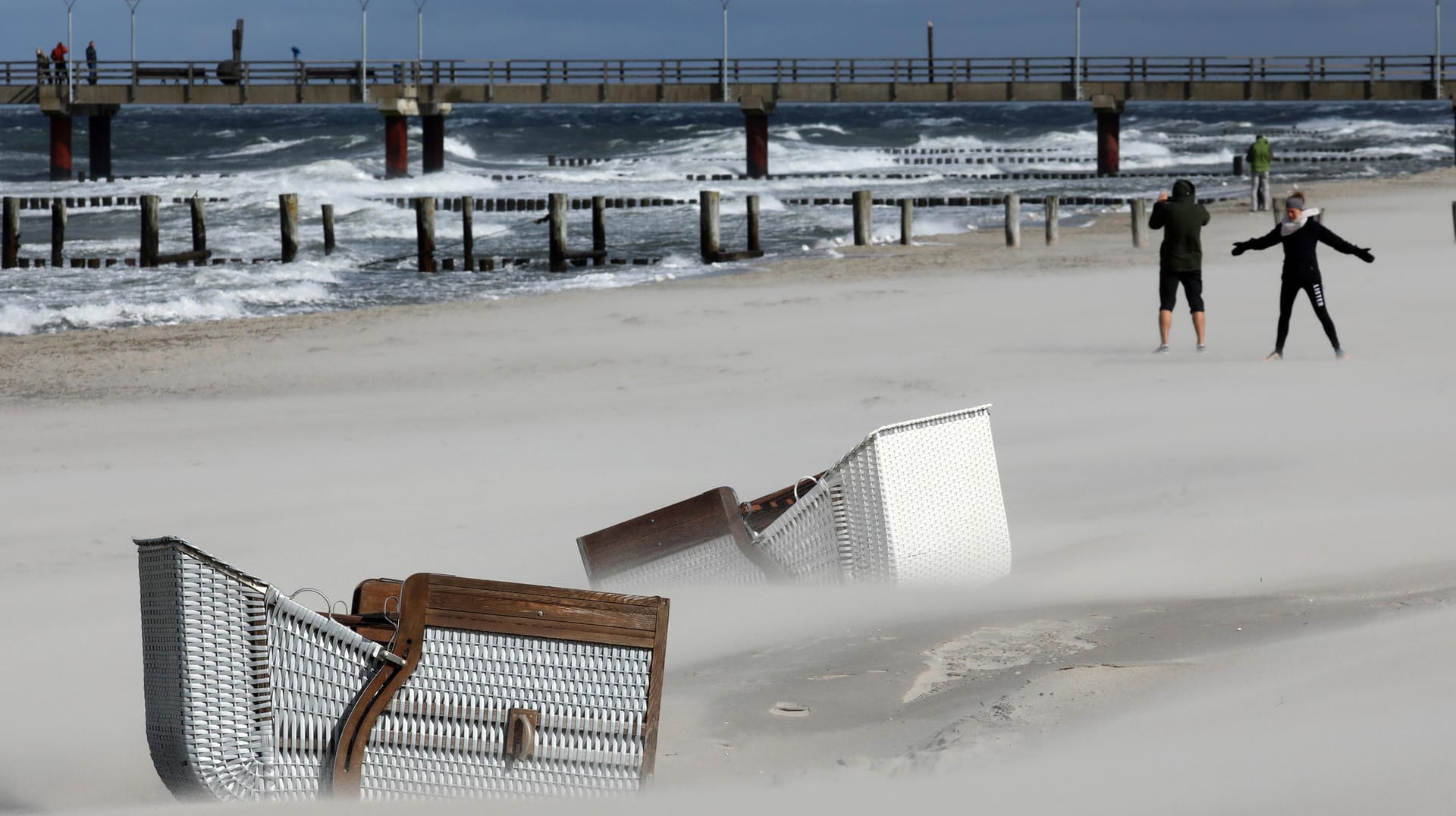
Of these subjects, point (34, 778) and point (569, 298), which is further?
point (569, 298)

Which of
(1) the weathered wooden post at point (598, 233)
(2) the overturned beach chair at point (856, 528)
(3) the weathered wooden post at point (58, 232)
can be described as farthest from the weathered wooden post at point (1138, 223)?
(2) the overturned beach chair at point (856, 528)

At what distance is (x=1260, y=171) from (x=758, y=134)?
21104mm

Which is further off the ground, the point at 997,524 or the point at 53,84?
the point at 53,84

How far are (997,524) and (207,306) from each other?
14175 mm

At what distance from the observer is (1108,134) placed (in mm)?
44781

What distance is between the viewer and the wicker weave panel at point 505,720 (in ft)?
11.5

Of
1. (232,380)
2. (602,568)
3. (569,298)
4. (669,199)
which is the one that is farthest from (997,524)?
(669,199)

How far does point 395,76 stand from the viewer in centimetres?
4638

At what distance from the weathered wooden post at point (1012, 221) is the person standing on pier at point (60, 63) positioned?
33356 millimetres

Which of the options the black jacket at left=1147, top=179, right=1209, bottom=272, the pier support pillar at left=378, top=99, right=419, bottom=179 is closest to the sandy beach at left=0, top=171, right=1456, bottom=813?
the black jacket at left=1147, top=179, right=1209, bottom=272

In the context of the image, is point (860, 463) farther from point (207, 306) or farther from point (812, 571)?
point (207, 306)

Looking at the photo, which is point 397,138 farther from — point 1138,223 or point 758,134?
point 1138,223

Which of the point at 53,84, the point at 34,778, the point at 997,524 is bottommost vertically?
the point at 34,778

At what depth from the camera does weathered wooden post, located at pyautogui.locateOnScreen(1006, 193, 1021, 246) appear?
20930 mm
